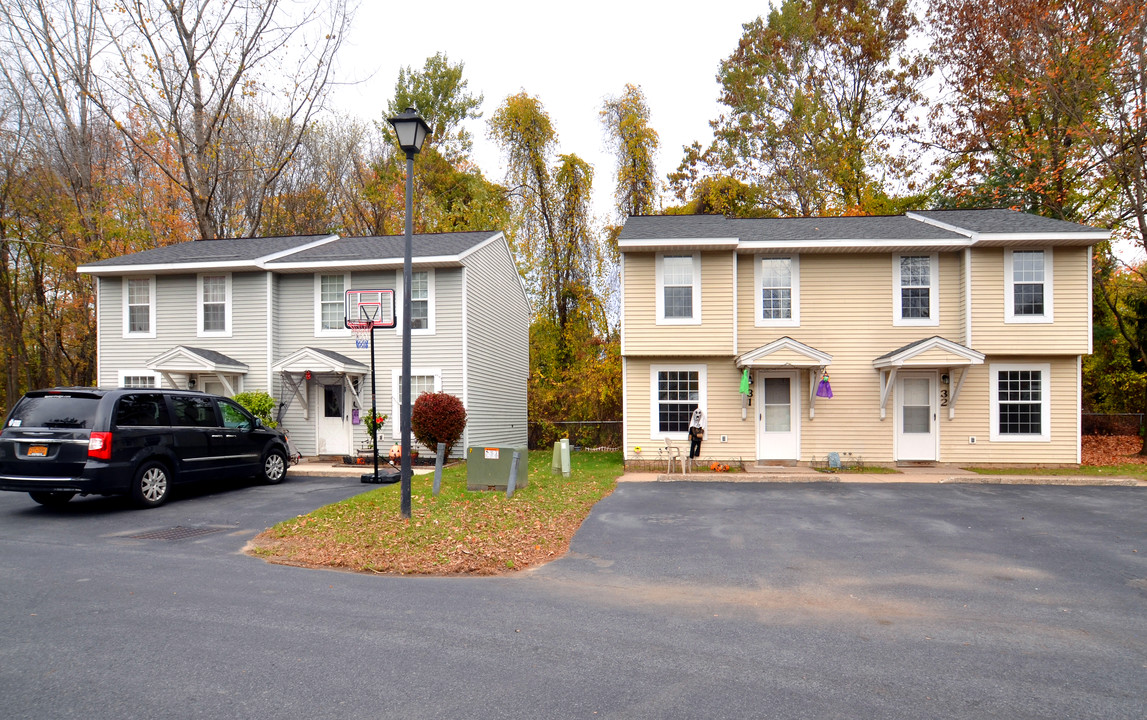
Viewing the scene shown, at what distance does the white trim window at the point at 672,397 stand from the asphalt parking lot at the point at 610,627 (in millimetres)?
7039

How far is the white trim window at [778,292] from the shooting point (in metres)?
16.3

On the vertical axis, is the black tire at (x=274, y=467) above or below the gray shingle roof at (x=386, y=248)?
below

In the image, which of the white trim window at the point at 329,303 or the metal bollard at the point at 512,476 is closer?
the metal bollard at the point at 512,476

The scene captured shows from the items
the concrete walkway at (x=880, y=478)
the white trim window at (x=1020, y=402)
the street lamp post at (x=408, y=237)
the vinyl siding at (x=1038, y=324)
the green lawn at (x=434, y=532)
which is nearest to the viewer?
the green lawn at (x=434, y=532)

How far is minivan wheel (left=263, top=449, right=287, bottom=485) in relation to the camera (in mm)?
13016

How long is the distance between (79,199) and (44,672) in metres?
27.7

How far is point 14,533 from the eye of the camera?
27.8 ft

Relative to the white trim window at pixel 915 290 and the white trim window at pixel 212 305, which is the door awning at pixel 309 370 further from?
the white trim window at pixel 915 290

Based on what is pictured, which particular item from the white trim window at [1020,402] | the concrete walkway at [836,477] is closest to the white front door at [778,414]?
the concrete walkway at [836,477]

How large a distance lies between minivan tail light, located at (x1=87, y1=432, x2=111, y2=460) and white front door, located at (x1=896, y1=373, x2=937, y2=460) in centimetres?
1619

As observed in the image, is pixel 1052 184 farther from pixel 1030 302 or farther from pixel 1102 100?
pixel 1030 302

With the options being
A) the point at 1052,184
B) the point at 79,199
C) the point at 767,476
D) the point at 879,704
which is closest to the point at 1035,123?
the point at 1052,184

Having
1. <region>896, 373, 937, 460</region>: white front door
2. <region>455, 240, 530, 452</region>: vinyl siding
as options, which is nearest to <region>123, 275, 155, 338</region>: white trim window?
<region>455, 240, 530, 452</region>: vinyl siding

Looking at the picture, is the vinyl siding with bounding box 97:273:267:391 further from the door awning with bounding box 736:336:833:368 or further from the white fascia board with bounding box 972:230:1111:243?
the white fascia board with bounding box 972:230:1111:243
